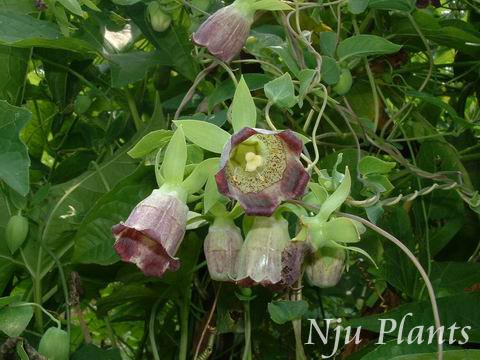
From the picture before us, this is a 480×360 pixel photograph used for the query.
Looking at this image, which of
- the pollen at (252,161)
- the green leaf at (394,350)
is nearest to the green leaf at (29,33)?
the pollen at (252,161)

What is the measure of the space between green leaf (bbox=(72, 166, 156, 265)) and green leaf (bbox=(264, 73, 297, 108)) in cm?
25

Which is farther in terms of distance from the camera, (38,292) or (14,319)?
(38,292)

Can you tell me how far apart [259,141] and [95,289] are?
582 mm

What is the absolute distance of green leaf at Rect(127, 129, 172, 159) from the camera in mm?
682

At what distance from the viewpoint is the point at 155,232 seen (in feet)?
2.04

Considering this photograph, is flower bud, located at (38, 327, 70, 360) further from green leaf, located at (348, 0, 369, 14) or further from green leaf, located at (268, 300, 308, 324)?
green leaf, located at (348, 0, 369, 14)

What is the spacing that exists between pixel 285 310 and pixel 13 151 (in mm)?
279

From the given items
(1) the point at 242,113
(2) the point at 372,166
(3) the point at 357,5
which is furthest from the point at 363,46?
(1) the point at 242,113

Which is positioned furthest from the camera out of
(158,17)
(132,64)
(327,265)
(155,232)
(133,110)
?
(133,110)

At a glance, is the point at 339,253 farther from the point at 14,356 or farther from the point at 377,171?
the point at 14,356

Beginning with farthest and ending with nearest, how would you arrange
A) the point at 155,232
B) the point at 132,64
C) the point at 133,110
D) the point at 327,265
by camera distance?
the point at 133,110 < the point at 132,64 < the point at 327,265 < the point at 155,232

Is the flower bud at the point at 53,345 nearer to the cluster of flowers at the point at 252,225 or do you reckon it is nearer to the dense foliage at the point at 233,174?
the dense foliage at the point at 233,174

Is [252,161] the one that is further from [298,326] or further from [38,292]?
[38,292]

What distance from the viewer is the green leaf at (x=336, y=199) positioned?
25.6 inches
